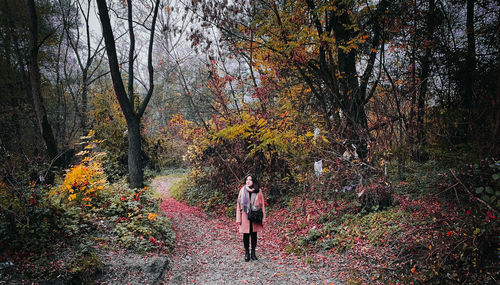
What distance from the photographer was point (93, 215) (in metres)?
5.77

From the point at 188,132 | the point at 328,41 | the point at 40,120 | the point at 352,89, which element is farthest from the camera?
the point at 188,132

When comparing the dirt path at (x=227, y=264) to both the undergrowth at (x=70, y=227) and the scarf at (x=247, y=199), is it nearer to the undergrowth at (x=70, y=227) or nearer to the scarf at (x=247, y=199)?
the undergrowth at (x=70, y=227)

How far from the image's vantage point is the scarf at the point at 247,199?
5484 millimetres

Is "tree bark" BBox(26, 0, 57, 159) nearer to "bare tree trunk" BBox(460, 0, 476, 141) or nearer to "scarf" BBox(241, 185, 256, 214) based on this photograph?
"scarf" BBox(241, 185, 256, 214)

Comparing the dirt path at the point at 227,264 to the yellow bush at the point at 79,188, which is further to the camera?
the yellow bush at the point at 79,188

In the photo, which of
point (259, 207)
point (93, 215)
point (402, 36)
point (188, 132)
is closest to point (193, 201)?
point (188, 132)

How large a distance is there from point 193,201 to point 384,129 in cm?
900

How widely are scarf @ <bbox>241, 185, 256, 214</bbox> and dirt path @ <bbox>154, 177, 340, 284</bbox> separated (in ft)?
3.90

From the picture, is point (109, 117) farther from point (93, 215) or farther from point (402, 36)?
point (402, 36)

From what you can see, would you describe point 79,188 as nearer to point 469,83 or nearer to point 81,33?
point 469,83

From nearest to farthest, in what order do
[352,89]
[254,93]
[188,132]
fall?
[352,89] → [254,93] → [188,132]

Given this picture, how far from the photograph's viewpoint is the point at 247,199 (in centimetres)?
552

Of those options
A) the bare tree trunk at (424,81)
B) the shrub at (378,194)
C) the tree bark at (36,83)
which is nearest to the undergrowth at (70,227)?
the tree bark at (36,83)

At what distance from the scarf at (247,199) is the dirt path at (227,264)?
1.19 metres
